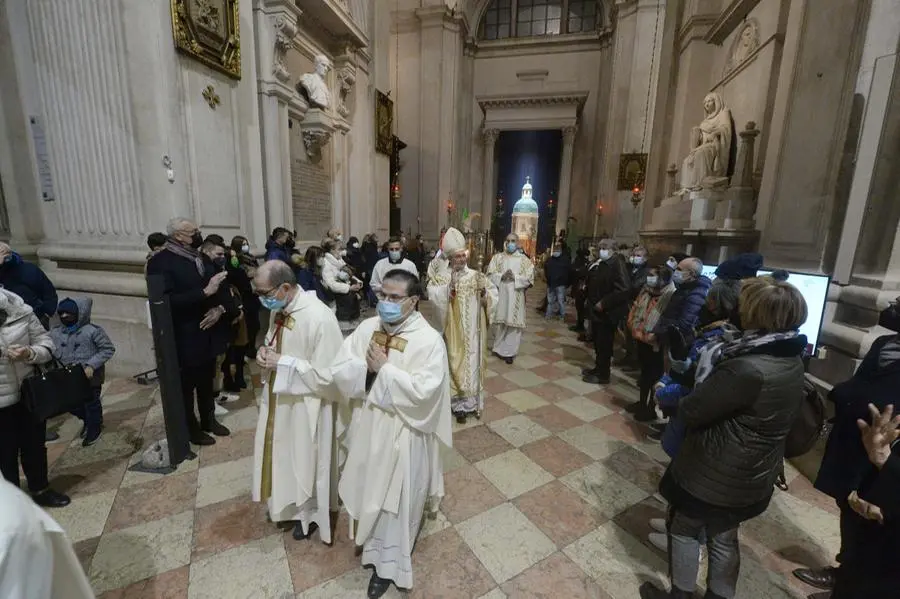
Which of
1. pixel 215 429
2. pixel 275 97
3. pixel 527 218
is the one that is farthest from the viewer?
pixel 527 218

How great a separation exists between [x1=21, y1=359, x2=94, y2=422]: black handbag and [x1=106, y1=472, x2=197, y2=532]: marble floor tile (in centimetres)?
78

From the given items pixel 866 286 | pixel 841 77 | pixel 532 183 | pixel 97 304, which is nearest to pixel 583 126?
pixel 532 183

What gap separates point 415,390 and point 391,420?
0.79 ft

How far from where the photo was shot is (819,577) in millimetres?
2260

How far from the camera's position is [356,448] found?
2.08m

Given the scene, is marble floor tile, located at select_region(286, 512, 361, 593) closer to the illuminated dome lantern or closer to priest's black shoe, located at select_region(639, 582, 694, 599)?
priest's black shoe, located at select_region(639, 582, 694, 599)

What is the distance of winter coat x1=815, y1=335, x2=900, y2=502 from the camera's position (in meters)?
1.62

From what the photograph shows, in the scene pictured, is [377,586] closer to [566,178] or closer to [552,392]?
[552,392]

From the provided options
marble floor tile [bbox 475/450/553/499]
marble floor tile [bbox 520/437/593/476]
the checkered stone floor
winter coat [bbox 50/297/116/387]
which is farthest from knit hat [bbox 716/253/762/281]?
winter coat [bbox 50/297/116/387]

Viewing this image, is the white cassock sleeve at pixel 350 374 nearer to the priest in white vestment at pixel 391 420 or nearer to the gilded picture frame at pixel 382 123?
the priest in white vestment at pixel 391 420

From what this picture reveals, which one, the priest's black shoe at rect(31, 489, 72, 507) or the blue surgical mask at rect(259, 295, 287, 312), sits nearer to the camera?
the blue surgical mask at rect(259, 295, 287, 312)

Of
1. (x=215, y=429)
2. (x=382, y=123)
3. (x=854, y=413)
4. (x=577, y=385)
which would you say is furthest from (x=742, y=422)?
(x=382, y=123)

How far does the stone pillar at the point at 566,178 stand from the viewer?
16.8 m

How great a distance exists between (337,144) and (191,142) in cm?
461
